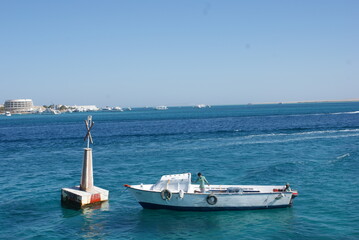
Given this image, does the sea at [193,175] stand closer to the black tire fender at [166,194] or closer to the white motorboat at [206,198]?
the white motorboat at [206,198]

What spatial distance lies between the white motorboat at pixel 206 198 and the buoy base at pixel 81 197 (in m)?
3.58

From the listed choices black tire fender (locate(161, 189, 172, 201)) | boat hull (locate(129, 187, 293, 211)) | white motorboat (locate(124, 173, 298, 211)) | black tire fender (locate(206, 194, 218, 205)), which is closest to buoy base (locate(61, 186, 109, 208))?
white motorboat (locate(124, 173, 298, 211))

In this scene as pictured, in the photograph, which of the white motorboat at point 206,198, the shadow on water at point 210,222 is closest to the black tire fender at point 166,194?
the white motorboat at point 206,198

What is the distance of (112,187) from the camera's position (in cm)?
3681

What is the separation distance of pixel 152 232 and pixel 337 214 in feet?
44.9

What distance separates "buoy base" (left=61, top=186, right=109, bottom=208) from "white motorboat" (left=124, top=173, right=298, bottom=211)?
358 cm

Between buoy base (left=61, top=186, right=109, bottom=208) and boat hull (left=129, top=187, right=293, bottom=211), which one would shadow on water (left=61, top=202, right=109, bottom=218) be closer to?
buoy base (left=61, top=186, right=109, bottom=208)

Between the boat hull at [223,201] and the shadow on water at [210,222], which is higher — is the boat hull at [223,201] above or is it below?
above

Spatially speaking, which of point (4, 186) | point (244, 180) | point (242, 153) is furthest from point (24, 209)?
point (242, 153)

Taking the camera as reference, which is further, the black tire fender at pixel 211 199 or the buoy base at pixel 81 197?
the buoy base at pixel 81 197

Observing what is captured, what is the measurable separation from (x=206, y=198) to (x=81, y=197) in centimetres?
1009

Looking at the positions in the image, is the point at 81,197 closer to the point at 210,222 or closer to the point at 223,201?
the point at 210,222

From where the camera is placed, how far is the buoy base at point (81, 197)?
1173 inches

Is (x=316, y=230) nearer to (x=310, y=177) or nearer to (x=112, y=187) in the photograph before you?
(x=310, y=177)
